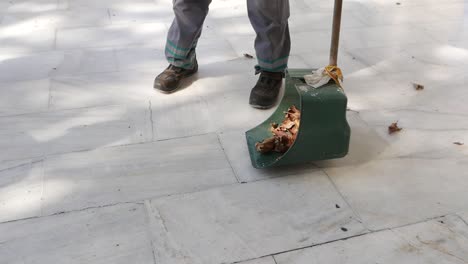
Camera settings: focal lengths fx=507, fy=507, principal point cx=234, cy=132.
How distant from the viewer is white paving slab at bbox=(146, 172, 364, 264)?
1447mm

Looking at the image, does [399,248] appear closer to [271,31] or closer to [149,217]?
[149,217]

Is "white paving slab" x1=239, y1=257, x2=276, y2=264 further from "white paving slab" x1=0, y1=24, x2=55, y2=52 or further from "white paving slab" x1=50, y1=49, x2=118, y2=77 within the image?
"white paving slab" x1=0, y1=24, x2=55, y2=52

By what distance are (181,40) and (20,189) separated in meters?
0.97

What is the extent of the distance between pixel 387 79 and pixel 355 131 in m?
0.54

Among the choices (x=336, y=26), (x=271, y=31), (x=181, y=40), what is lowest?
(x=181, y=40)

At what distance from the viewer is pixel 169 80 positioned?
2303mm

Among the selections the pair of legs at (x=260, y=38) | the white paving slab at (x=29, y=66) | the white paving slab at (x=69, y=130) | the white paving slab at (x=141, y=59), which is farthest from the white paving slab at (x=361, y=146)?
the white paving slab at (x=29, y=66)

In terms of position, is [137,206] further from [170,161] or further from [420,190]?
[420,190]

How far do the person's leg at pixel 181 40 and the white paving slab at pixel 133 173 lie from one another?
457 millimetres

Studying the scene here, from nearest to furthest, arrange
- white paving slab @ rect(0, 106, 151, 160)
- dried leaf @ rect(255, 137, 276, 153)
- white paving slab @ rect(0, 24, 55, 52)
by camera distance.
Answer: dried leaf @ rect(255, 137, 276, 153), white paving slab @ rect(0, 106, 151, 160), white paving slab @ rect(0, 24, 55, 52)

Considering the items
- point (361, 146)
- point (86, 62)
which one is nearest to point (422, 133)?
point (361, 146)

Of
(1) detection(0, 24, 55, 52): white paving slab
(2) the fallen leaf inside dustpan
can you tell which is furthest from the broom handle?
(1) detection(0, 24, 55, 52): white paving slab

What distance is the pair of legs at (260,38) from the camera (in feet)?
6.81

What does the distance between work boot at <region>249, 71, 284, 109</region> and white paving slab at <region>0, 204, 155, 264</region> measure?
771mm
